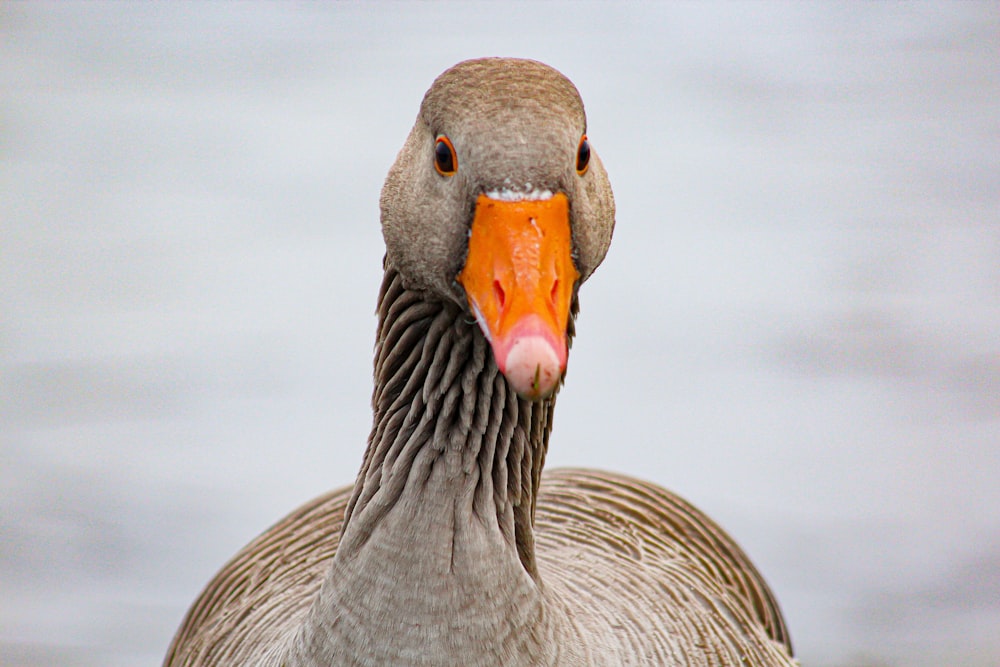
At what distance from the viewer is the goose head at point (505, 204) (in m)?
1.72

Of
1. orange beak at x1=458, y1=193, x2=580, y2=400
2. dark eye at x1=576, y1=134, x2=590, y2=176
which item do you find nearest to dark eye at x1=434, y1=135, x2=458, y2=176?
orange beak at x1=458, y1=193, x2=580, y2=400

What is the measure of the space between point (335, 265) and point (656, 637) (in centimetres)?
412

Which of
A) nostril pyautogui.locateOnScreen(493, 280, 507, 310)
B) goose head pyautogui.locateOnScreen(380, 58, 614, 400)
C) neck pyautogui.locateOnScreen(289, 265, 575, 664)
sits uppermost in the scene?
goose head pyautogui.locateOnScreen(380, 58, 614, 400)

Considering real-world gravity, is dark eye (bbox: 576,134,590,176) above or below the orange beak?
above

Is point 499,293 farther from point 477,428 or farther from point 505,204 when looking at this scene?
point 477,428

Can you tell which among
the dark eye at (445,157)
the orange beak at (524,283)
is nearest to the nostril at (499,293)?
the orange beak at (524,283)

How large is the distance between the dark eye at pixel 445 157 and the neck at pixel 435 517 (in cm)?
27

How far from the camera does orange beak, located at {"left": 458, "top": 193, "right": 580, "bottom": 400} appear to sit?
5.22ft

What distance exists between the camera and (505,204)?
1772 mm

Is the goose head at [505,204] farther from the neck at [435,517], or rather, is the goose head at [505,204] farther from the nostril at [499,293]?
the neck at [435,517]

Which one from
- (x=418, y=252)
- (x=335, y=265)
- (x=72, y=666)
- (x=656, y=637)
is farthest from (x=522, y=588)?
(x=335, y=265)

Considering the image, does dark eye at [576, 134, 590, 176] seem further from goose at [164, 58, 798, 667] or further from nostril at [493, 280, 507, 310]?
nostril at [493, 280, 507, 310]

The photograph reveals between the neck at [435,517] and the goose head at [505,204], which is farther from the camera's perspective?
the neck at [435,517]

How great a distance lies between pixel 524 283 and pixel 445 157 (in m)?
0.31
